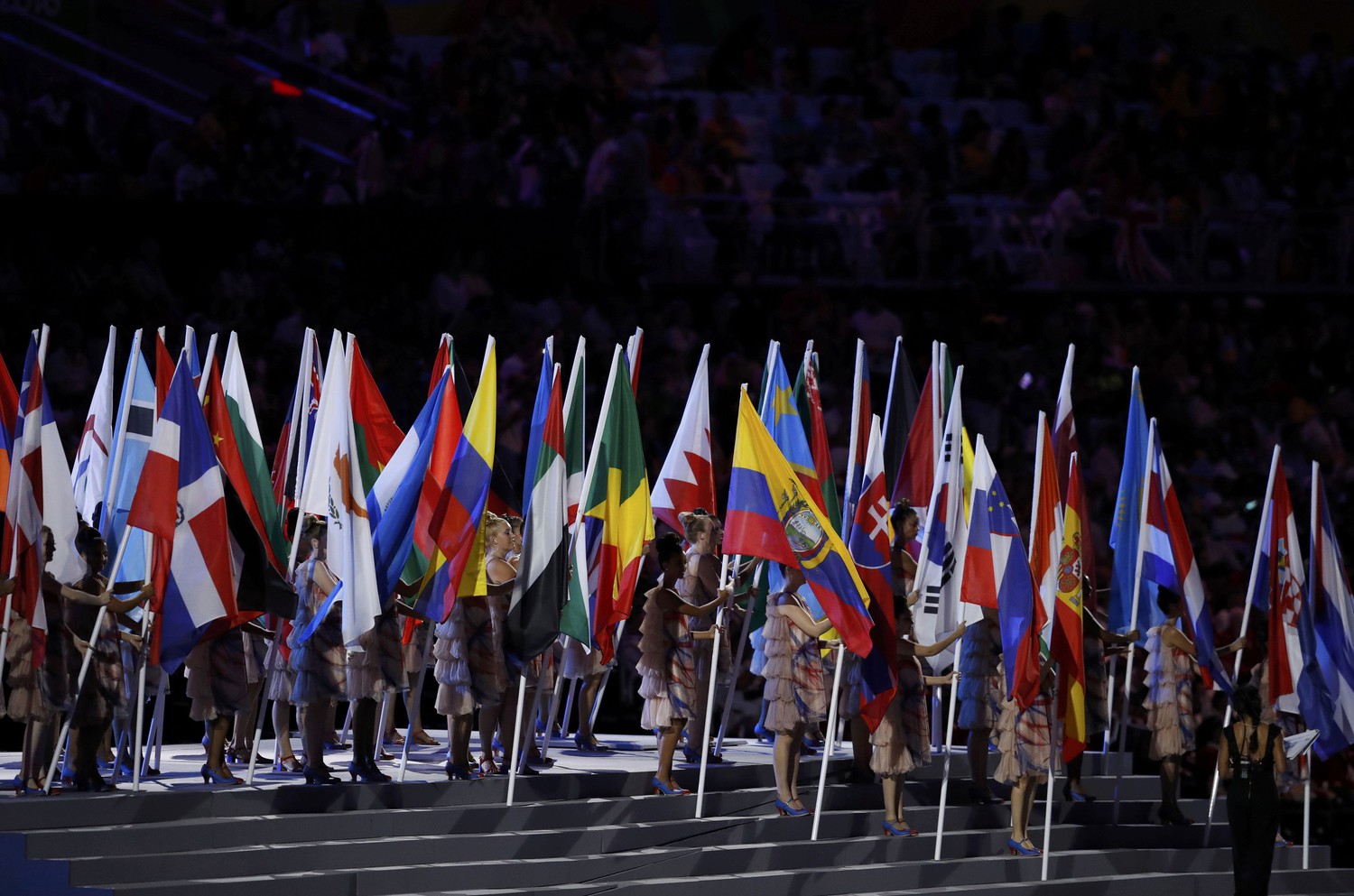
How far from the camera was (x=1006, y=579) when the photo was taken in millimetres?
12922

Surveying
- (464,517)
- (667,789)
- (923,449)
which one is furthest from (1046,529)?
(464,517)

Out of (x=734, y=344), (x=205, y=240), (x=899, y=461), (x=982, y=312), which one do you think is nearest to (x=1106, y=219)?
(x=982, y=312)

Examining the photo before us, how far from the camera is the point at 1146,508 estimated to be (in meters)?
14.4

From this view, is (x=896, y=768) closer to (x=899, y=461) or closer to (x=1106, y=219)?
(x=899, y=461)

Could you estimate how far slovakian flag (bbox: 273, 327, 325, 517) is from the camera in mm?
13305

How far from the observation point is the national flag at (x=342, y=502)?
1205 cm

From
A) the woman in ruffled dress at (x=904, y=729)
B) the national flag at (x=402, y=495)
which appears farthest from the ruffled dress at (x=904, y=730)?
the national flag at (x=402, y=495)

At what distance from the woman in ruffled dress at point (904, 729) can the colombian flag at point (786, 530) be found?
2.01 ft

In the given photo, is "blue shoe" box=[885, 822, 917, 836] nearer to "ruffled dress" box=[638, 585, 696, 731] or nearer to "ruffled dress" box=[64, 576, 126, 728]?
"ruffled dress" box=[638, 585, 696, 731]

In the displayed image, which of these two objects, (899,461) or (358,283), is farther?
(358,283)

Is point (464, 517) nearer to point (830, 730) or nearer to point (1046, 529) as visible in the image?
point (830, 730)

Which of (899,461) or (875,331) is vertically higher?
(875,331)

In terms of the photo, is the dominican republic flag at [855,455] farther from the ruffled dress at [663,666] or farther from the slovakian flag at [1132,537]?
the slovakian flag at [1132,537]

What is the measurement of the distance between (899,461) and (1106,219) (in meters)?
6.74
